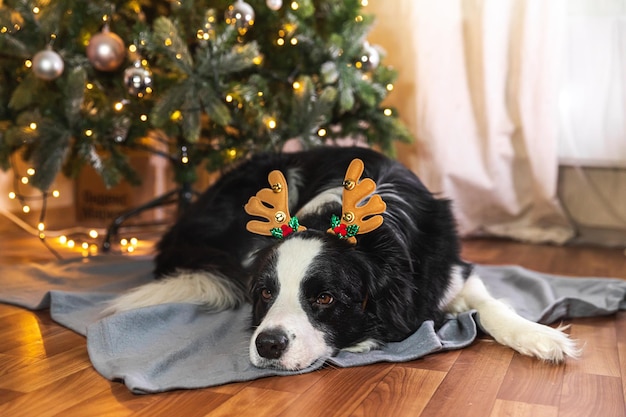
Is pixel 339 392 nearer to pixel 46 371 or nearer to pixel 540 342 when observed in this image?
pixel 540 342

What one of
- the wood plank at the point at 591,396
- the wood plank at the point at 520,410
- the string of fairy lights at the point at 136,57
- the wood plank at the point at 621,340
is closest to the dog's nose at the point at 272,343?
the wood plank at the point at 520,410

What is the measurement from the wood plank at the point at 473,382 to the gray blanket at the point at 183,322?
7 cm

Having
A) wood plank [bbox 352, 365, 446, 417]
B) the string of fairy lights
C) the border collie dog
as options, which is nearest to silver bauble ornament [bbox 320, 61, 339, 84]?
the string of fairy lights

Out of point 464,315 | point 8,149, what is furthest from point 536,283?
point 8,149

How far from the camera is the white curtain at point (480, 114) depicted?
3990 millimetres

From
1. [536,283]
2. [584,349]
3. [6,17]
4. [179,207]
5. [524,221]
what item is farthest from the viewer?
[524,221]

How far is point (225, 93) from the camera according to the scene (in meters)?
3.03

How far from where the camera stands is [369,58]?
3375 millimetres

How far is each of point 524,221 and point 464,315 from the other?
227cm

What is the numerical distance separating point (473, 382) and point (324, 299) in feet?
1.33

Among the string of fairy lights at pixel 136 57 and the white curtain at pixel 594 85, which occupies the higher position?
the string of fairy lights at pixel 136 57

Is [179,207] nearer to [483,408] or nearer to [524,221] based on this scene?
[524,221]

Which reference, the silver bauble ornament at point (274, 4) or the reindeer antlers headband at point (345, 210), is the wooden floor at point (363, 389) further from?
the silver bauble ornament at point (274, 4)

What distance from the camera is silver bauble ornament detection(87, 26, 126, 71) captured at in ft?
9.52
